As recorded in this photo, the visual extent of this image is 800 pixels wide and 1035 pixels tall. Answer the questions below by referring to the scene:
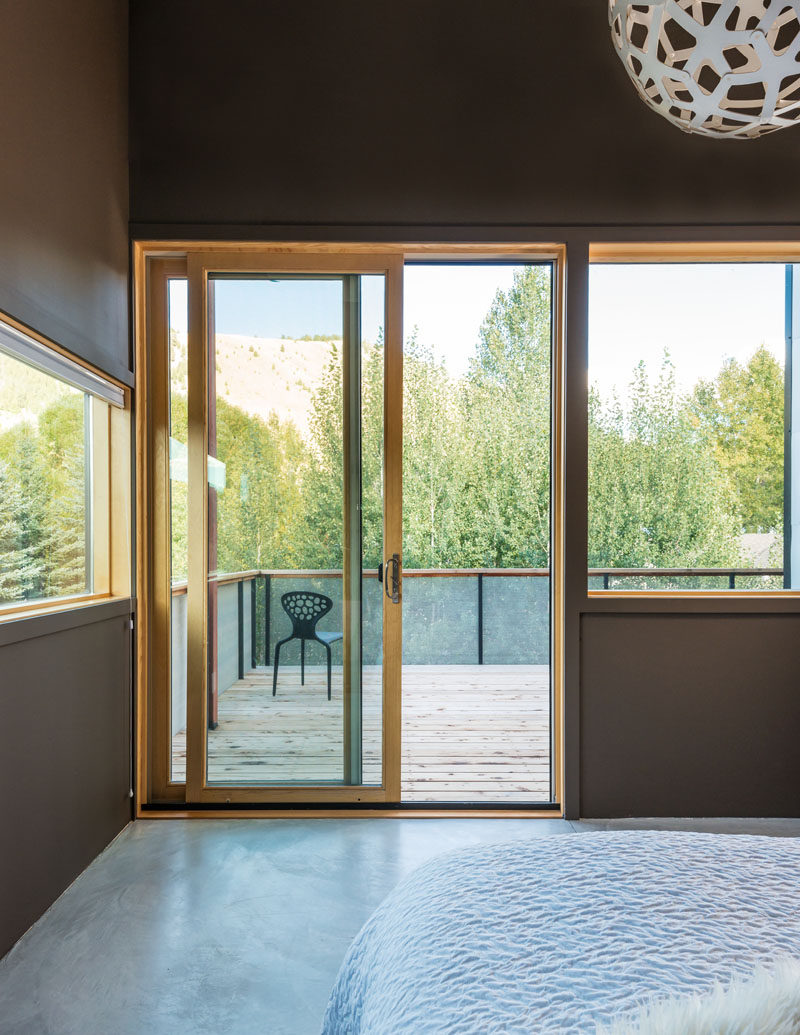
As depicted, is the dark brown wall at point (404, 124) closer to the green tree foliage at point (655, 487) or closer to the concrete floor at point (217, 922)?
the green tree foliage at point (655, 487)

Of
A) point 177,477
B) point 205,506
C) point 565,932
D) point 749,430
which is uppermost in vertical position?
point 749,430

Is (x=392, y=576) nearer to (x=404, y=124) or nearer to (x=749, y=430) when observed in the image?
(x=749, y=430)

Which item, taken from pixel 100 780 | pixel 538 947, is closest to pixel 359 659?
pixel 100 780

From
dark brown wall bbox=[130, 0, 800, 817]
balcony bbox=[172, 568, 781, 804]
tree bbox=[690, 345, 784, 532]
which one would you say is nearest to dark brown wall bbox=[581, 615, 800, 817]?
dark brown wall bbox=[130, 0, 800, 817]

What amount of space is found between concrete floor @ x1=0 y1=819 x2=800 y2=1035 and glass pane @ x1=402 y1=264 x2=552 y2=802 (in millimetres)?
2111

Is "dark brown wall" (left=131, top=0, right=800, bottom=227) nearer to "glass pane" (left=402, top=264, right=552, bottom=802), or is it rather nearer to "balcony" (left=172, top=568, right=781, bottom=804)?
"balcony" (left=172, top=568, right=781, bottom=804)

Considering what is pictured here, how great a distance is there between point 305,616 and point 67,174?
1809 mm

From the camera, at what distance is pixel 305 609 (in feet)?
9.81

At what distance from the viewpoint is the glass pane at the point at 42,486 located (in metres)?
2.05

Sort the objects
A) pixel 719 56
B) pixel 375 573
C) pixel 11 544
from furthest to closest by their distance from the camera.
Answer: pixel 375 573
pixel 11 544
pixel 719 56

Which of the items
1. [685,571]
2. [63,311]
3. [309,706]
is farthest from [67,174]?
[685,571]

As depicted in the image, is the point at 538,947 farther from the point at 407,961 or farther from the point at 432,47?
the point at 432,47

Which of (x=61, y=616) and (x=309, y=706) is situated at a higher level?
(x=61, y=616)

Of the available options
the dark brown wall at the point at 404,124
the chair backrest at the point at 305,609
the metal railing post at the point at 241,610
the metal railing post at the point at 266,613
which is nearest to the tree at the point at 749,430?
the dark brown wall at the point at 404,124
